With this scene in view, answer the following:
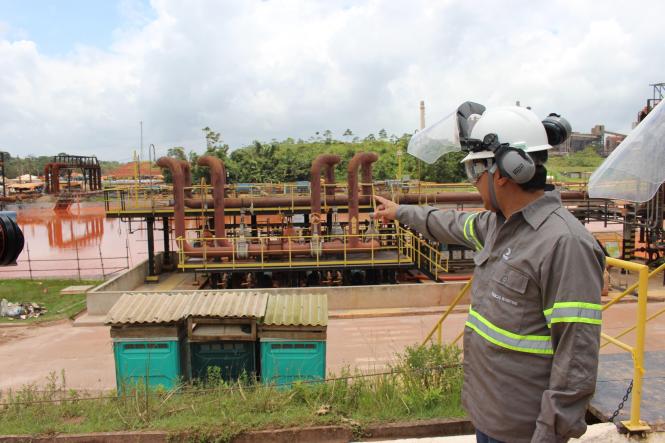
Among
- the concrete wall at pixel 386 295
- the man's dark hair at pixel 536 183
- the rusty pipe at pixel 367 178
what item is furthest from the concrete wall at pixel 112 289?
the man's dark hair at pixel 536 183

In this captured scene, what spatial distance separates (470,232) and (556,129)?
0.70 metres

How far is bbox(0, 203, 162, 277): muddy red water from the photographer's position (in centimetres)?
2236

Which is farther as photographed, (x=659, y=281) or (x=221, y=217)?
(x=659, y=281)

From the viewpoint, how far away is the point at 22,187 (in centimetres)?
6494

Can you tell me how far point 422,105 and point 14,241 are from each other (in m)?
22.0

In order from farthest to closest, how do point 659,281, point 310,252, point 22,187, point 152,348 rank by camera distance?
point 22,187 → point 659,281 → point 310,252 → point 152,348

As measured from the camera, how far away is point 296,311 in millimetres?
6652

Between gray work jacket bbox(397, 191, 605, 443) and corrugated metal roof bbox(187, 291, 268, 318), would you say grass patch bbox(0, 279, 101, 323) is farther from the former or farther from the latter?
gray work jacket bbox(397, 191, 605, 443)

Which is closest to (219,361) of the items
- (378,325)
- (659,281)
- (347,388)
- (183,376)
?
(183,376)

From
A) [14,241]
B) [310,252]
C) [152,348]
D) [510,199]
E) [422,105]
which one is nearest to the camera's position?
[510,199]

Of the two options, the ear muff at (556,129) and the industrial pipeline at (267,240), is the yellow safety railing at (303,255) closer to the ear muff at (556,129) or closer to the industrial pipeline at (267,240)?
the industrial pipeline at (267,240)

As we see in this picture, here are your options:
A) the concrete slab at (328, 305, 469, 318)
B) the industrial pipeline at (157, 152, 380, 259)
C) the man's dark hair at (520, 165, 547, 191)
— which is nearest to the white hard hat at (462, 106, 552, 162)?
the man's dark hair at (520, 165, 547, 191)

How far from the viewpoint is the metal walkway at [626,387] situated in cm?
366

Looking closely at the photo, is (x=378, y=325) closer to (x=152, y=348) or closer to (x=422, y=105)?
(x=152, y=348)
